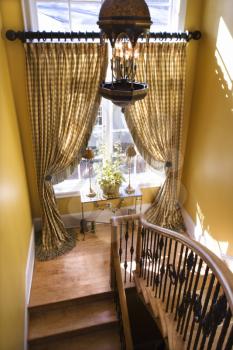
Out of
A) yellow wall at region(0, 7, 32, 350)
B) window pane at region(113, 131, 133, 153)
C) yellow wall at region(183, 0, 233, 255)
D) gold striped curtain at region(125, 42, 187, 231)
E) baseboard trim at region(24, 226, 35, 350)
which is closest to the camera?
yellow wall at region(0, 7, 32, 350)

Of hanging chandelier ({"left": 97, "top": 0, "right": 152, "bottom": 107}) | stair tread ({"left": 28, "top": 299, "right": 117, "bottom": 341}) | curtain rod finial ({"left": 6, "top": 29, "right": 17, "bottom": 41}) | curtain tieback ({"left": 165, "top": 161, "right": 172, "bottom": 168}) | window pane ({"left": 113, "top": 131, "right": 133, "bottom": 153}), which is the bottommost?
stair tread ({"left": 28, "top": 299, "right": 117, "bottom": 341})

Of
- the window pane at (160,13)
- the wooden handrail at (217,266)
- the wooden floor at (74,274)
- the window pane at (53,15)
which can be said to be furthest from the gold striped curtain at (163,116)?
the wooden handrail at (217,266)

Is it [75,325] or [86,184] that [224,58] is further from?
[75,325]

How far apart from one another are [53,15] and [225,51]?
203cm

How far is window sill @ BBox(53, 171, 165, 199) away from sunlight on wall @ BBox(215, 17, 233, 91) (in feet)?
5.36

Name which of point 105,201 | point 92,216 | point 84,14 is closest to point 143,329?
point 92,216

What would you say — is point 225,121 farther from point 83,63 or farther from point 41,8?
point 41,8

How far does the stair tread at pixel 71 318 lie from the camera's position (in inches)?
125

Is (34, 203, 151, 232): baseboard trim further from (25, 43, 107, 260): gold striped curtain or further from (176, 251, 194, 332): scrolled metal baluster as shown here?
(176, 251, 194, 332): scrolled metal baluster

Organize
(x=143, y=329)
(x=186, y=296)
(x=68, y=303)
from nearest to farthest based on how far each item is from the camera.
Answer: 1. (x=186, y=296)
2. (x=68, y=303)
3. (x=143, y=329)

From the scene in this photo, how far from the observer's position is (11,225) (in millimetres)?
2832

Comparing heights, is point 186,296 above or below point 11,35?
below

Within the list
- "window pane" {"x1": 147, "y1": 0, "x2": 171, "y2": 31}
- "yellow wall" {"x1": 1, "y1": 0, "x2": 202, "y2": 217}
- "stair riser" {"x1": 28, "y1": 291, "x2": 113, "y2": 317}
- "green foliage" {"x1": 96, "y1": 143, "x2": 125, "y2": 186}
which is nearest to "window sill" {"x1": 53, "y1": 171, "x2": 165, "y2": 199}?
"yellow wall" {"x1": 1, "y1": 0, "x2": 202, "y2": 217}

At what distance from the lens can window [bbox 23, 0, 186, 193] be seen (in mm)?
3354
